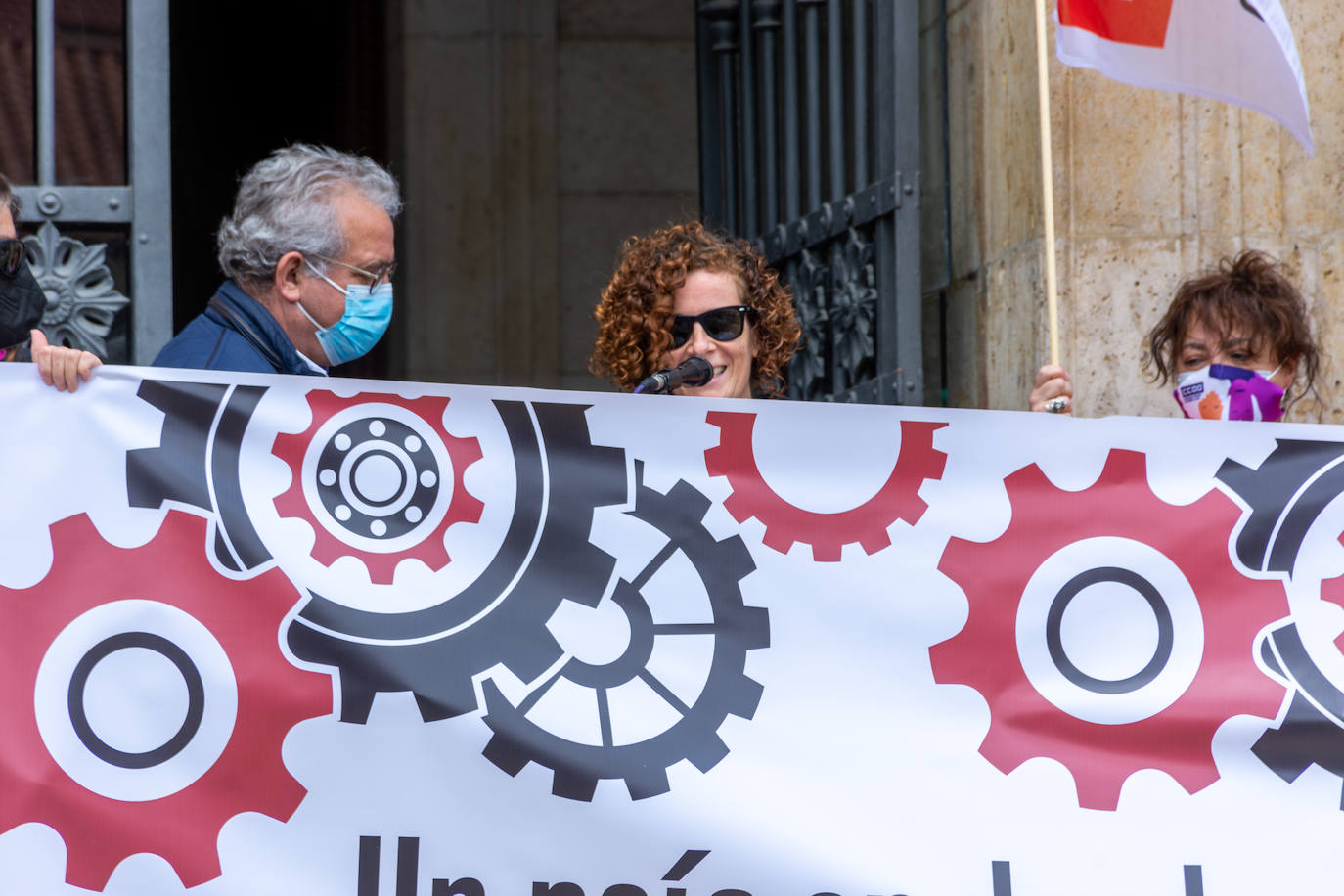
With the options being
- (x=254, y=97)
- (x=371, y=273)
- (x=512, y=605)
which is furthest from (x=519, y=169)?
(x=512, y=605)

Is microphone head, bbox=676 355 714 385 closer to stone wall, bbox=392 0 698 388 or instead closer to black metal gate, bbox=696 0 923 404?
black metal gate, bbox=696 0 923 404

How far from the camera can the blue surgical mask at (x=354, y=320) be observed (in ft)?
12.1

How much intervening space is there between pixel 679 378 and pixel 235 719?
1097 millimetres

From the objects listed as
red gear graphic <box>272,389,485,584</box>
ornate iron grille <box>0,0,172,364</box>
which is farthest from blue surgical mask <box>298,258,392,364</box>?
ornate iron grille <box>0,0,172,364</box>

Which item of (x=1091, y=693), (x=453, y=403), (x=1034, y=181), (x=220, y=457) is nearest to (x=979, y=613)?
(x=1091, y=693)

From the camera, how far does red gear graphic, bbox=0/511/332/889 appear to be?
3.10 metres

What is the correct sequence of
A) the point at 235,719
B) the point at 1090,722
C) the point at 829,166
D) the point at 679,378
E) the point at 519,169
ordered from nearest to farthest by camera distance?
the point at 235,719 < the point at 1090,722 < the point at 679,378 < the point at 829,166 < the point at 519,169

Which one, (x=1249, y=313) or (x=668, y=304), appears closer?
(x=668, y=304)

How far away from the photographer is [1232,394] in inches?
158

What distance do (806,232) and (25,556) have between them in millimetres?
2887

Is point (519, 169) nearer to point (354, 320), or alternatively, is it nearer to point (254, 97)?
point (254, 97)

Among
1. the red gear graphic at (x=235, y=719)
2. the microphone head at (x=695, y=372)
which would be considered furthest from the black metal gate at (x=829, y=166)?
the red gear graphic at (x=235, y=719)

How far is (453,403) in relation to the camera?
11.1ft

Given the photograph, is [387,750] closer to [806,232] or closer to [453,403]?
[453,403]
